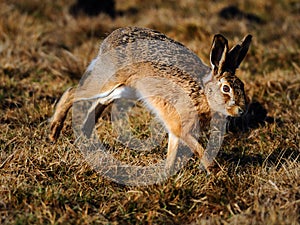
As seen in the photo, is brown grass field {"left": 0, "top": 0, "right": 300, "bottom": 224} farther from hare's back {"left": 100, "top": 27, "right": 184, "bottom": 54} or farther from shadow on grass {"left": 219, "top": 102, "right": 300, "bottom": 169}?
hare's back {"left": 100, "top": 27, "right": 184, "bottom": 54}

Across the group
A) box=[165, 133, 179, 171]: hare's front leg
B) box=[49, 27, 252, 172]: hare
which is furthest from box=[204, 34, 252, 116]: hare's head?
box=[165, 133, 179, 171]: hare's front leg

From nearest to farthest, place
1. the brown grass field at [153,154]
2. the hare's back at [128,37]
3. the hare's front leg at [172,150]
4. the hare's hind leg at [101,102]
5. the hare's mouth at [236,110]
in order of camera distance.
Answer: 1. the brown grass field at [153,154]
2. the hare's mouth at [236,110]
3. the hare's front leg at [172,150]
4. the hare's hind leg at [101,102]
5. the hare's back at [128,37]

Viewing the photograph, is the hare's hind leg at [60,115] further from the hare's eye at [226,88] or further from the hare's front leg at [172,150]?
the hare's eye at [226,88]

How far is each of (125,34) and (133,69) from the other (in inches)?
19.6

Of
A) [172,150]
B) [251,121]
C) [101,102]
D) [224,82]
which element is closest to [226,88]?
[224,82]

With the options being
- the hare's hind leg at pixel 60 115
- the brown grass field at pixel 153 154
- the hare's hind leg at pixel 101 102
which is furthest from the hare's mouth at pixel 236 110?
the hare's hind leg at pixel 60 115

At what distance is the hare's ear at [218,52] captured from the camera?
13.8ft

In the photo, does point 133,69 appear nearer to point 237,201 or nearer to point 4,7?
point 237,201

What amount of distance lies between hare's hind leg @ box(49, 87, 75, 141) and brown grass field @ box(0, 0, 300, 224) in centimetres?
9

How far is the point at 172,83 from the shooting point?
4449 millimetres

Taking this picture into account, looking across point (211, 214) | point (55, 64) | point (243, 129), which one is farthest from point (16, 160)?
point (55, 64)

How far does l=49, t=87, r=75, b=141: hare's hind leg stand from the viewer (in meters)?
4.88

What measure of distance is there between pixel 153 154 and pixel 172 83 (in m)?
0.63

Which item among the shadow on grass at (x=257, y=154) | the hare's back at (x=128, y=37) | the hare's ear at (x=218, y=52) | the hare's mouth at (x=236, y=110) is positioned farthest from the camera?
the hare's back at (x=128, y=37)
